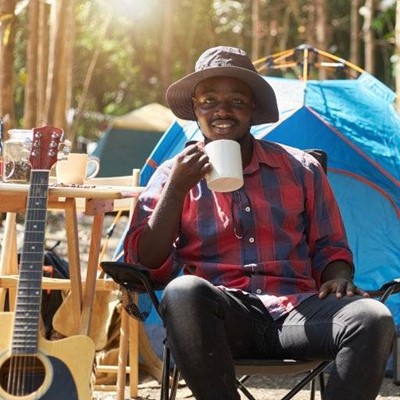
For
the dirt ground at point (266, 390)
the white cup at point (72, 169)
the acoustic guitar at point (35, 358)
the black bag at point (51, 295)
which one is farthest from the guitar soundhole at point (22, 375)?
the black bag at point (51, 295)

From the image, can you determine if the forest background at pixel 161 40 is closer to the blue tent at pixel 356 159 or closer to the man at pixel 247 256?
the blue tent at pixel 356 159

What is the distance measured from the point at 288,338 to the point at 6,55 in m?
3.59

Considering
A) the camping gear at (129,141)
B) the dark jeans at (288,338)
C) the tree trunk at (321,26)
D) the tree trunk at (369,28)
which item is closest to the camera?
the dark jeans at (288,338)

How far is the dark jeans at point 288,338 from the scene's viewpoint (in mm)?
3189

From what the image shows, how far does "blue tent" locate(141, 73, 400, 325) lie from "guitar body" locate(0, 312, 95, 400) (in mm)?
2430

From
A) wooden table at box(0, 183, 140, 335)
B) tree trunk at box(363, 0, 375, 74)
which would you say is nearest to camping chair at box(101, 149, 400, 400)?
wooden table at box(0, 183, 140, 335)

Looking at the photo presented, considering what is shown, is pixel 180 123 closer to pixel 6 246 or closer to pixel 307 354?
pixel 6 246

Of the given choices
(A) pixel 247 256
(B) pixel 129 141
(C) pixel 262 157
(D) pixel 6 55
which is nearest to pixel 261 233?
(A) pixel 247 256

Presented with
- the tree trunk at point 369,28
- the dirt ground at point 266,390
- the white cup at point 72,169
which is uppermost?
the tree trunk at point 369,28

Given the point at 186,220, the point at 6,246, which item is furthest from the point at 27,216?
the point at 6,246

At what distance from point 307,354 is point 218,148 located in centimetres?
71

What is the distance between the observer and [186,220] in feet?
12.2

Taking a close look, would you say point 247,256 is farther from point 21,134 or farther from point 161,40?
point 161,40

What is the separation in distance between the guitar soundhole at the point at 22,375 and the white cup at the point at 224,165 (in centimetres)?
78
